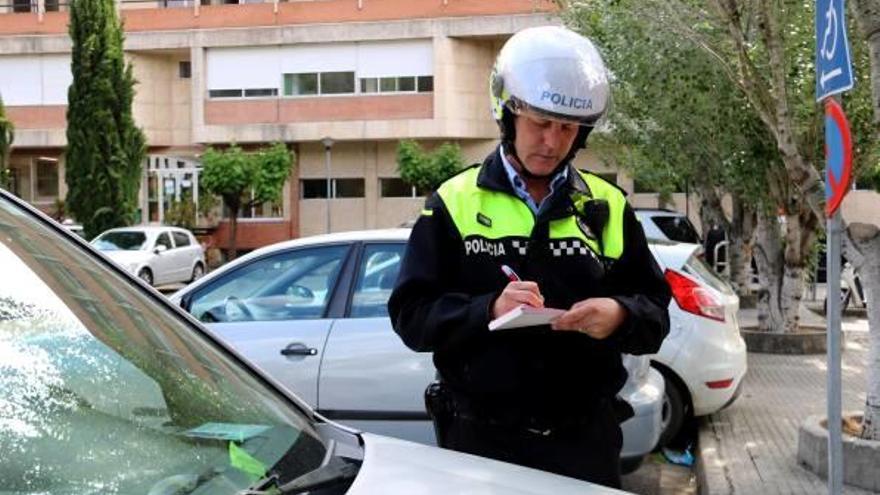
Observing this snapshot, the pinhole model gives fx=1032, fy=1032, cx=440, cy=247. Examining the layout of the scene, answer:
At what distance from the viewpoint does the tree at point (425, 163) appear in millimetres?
34284

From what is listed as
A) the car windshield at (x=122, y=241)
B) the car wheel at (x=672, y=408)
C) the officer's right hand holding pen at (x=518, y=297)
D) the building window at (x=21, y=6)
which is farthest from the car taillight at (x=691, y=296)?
the building window at (x=21, y=6)

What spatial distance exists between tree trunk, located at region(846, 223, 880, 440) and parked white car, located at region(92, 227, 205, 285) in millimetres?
20142

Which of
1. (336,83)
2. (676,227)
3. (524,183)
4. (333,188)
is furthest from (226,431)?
(333,188)

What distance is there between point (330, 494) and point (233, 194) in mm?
33629

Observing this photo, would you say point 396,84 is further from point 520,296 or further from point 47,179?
point 520,296

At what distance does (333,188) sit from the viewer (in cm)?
3925

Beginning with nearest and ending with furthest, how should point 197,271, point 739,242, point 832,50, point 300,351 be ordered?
point 832,50, point 300,351, point 739,242, point 197,271

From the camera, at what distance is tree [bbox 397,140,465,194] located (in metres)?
34.3

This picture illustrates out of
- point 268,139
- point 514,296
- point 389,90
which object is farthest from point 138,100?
point 514,296

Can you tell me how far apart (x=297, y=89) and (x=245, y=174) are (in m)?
5.14

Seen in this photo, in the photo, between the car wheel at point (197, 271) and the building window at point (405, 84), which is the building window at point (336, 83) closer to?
the building window at point (405, 84)

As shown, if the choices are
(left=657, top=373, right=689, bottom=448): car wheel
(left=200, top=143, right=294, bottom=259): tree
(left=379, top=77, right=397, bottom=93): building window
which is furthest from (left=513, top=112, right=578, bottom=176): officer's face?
(left=379, top=77, right=397, bottom=93): building window

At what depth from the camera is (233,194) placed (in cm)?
3478

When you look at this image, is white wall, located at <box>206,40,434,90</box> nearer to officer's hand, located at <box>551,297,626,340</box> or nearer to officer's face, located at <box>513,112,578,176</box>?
officer's face, located at <box>513,112,578,176</box>
